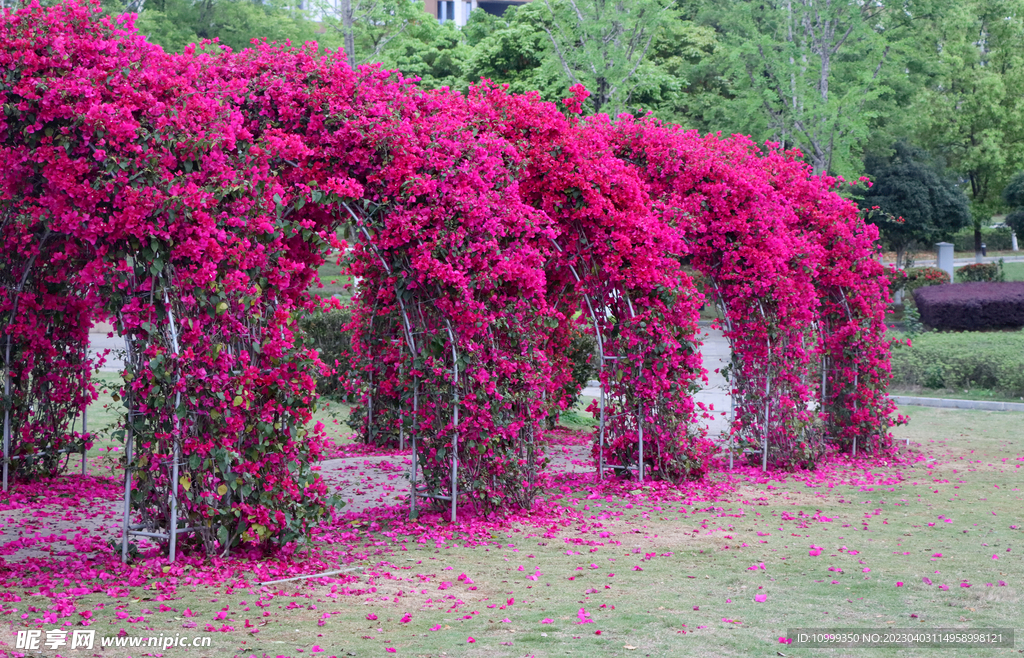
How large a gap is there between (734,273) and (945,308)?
15618mm

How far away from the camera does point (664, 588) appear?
6.33 m

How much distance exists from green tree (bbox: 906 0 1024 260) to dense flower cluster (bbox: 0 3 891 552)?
28835 mm

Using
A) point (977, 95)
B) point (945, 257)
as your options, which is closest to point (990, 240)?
point (977, 95)

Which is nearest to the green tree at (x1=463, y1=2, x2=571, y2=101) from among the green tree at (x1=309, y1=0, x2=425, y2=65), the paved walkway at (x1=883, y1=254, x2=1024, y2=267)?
the green tree at (x1=309, y1=0, x2=425, y2=65)

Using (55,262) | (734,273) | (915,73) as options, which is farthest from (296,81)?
(915,73)

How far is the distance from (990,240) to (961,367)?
33.6 meters

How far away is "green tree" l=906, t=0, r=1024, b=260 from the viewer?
3697cm

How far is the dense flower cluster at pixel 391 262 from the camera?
6.09 m

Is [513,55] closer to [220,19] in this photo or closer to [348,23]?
[220,19]

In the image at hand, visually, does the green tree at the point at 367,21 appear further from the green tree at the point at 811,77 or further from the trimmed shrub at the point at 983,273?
the trimmed shrub at the point at 983,273

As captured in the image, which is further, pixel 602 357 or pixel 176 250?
pixel 602 357

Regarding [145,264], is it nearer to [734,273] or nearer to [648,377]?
[648,377]

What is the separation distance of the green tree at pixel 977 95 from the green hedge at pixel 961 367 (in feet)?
66.2

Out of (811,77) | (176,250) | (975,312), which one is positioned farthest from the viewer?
(811,77)
